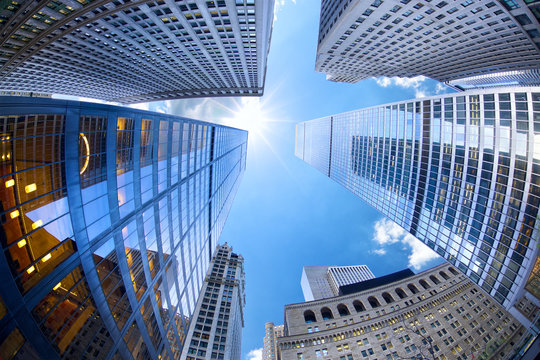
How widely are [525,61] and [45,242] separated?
96.7 metres

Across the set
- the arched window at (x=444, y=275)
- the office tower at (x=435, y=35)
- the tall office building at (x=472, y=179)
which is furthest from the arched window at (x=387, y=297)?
Result: the office tower at (x=435, y=35)

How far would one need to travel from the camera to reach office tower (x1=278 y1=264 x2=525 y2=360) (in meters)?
46.1

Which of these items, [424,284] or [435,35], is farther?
[424,284]

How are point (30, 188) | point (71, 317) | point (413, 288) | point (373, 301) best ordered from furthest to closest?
point (413, 288), point (373, 301), point (71, 317), point (30, 188)

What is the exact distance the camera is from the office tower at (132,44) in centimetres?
3666

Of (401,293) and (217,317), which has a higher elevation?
(401,293)

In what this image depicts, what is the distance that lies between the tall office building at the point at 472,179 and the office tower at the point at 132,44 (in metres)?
44.0

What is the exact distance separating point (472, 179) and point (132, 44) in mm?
78242

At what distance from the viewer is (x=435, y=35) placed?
1977 inches

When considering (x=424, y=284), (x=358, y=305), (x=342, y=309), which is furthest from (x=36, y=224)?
(x=424, y=284)

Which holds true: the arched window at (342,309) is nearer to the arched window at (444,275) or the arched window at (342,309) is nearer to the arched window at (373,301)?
the arched window at (373,301)

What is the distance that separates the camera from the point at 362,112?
76875 millimetres

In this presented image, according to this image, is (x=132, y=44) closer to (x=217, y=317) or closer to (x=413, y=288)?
(x=217, y=317)

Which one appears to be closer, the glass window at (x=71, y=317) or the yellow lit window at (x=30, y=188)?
the yellow lit window at (x=30, y=188)
